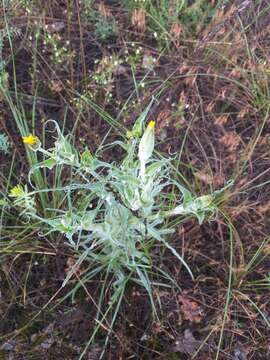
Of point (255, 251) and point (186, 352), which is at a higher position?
point (255, 251)

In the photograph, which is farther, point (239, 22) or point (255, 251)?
point (239, 22)

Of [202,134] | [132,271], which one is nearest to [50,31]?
[202,134]

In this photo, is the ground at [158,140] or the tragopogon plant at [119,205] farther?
the ground at [158,140]

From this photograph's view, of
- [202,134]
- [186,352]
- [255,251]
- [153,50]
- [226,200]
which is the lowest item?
[186,352]

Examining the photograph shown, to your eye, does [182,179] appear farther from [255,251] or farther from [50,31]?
[50,31]

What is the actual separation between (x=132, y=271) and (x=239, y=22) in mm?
1175

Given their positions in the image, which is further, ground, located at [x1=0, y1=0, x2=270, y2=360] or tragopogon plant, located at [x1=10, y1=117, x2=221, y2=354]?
ground, located at [x1=0, y1=0, x2=270, y2=360]

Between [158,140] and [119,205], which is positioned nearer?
[119,205]

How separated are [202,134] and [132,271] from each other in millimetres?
636

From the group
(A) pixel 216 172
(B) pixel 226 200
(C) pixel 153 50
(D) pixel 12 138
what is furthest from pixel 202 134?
(D) pixel 12 138

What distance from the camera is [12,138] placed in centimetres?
183

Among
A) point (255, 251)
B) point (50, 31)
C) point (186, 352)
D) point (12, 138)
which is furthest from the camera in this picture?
point (50, 31)

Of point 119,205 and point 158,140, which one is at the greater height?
point 119,205

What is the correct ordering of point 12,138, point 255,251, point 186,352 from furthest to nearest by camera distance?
point 12,138 < point 255,251 < point 186,352
